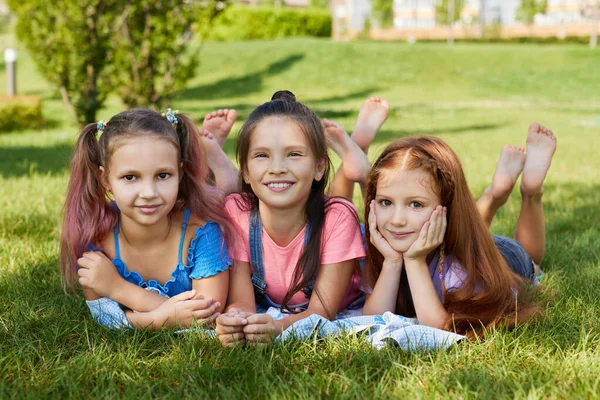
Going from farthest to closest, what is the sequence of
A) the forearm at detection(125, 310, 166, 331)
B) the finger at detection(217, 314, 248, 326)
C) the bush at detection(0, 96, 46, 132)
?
the bush at detection(0, 96, 46, 132)
the forearm at detection(125, 310, 166, 331)
the finger at detection(217, 314, 248, 326)

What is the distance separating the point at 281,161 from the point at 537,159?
1.51 meters

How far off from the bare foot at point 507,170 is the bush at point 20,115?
30.4 ft

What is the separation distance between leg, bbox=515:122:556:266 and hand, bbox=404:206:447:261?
1037 mm

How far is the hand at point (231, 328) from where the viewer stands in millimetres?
2297

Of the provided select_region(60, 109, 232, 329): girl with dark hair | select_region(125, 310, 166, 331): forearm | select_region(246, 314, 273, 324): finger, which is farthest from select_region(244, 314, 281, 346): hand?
select_region(125, 310, 166, 331): forearm

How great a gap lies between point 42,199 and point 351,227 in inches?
104

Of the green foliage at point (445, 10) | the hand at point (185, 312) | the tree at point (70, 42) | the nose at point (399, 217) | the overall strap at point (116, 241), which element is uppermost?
the green foliage at point (445, 10)

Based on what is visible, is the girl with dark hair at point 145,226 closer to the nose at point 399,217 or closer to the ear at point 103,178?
the ear at point 103,178

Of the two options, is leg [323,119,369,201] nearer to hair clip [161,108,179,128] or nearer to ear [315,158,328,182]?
ear [315,158,328,182]

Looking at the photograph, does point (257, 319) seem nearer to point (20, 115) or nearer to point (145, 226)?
point (145, 226)

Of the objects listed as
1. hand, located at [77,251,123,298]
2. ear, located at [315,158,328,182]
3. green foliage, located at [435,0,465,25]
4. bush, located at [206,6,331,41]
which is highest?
green foliage, located at [435,0,465,25]

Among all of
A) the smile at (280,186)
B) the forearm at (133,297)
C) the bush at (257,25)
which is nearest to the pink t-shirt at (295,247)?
the smile at (280,186)

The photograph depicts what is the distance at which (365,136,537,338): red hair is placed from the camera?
8.53ft

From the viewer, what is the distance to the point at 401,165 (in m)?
2.69
